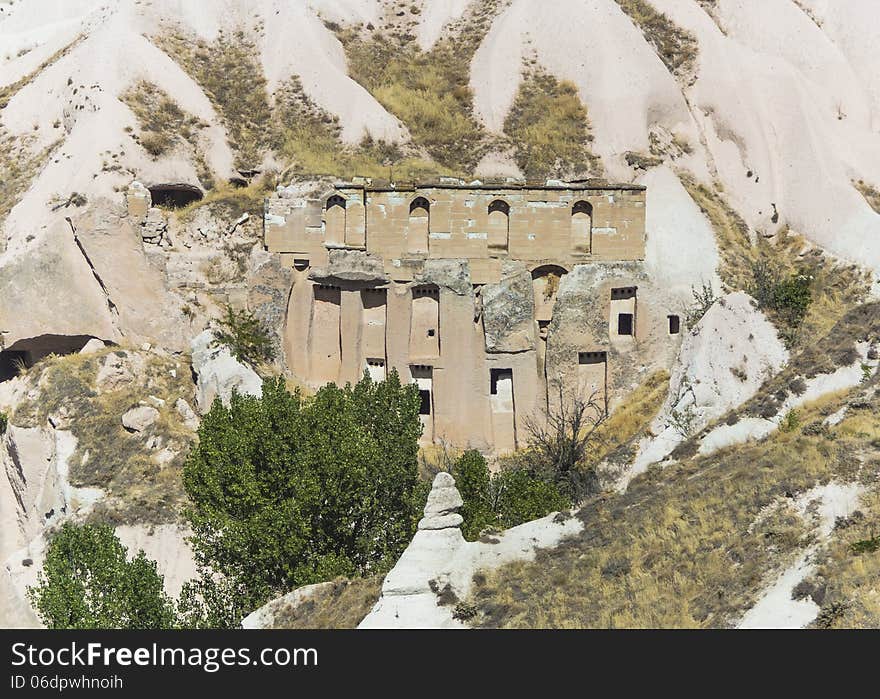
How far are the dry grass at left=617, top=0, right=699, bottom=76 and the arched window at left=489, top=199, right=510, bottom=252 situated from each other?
1690 centimetres

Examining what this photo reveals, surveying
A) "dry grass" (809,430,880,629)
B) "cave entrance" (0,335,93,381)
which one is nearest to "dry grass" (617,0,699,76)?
"cave entrance" (0,335,93,381)

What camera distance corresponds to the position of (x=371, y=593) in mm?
31969

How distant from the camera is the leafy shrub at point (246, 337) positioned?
53438 mm

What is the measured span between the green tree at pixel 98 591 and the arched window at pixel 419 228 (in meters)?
22.0

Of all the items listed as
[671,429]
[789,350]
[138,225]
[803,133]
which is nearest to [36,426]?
[138,225]

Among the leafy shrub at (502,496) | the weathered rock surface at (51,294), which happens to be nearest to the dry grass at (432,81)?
the weathered rock surface at (51,294)

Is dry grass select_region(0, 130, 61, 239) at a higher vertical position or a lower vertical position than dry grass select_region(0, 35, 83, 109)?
lower

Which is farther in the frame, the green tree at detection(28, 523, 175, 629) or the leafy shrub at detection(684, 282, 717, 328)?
the leafy shrub at detection(684, 282, 717, 328)

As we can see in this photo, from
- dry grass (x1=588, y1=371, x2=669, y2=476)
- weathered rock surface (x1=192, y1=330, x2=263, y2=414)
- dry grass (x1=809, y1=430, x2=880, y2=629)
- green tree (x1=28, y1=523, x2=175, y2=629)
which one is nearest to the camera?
dry grass (x1=809, y1=430, x2=880, y2=629)

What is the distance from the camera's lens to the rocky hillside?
47.5 m

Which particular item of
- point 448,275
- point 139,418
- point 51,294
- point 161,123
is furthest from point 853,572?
point 161,123

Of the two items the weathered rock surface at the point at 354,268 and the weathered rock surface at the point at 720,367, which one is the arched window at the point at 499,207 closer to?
the weathered rock surface at the point at 354,268

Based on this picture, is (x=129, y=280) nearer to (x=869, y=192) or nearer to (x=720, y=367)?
(x=720, y=367)

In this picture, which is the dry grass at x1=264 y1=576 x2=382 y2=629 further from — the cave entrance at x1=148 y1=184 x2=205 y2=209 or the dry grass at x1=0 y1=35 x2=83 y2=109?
the dry grass at x1=0 y1=35 x2=83 y2=109
